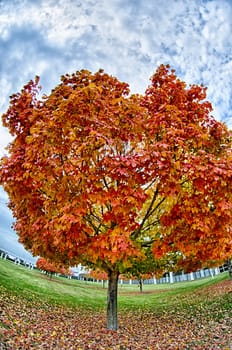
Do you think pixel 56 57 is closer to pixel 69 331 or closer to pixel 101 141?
pixel 101 141

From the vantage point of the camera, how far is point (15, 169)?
6520mm

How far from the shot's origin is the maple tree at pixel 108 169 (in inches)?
226

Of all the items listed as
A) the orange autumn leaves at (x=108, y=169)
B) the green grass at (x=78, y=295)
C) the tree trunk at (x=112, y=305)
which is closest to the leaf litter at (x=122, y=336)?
the tree trunk at (x=112, y=305)

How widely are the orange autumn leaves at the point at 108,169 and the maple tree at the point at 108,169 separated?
2 cm

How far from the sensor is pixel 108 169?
19.7 feet

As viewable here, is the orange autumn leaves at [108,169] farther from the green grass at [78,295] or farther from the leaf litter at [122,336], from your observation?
the green grass at [78,295]

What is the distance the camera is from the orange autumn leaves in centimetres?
575

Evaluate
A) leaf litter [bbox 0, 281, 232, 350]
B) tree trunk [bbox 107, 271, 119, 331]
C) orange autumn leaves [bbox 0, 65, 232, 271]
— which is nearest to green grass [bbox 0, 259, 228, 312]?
leaf litter [bbox 0, 281, 232, 350]

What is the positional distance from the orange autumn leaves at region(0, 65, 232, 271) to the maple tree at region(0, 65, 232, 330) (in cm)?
2

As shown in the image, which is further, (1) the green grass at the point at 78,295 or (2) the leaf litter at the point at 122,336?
(1) the green grass at the point at 78,295

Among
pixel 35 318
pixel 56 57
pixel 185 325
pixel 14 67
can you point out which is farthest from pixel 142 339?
pixel 14 67

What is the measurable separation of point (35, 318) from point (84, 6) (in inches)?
447

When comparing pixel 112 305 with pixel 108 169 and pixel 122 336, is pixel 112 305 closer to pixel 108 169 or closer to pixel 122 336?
pixel 122 336

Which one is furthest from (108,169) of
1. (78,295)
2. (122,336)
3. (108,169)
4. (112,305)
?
(78,295)
